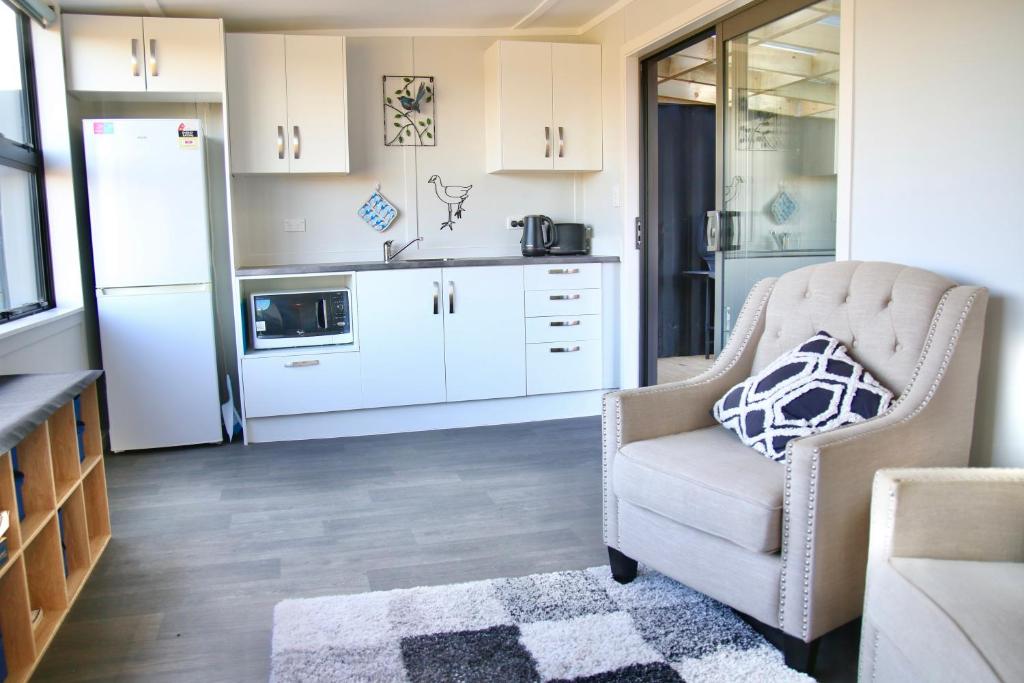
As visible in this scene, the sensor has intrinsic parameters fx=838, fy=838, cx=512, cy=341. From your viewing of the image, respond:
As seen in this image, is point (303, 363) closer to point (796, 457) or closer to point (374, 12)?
point (374, 12)

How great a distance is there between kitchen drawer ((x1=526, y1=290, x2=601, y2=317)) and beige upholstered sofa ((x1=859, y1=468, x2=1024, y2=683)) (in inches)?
118

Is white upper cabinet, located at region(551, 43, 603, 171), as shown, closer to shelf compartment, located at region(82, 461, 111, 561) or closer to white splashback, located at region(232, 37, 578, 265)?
white splashback, located at region(232, 37, 578, 265)

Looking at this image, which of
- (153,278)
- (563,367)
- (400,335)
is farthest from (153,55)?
(563,367)

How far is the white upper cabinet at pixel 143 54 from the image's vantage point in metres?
4.07

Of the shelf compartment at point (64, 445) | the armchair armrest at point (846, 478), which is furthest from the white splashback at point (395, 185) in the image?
the armchair armrest at point (846, 478)

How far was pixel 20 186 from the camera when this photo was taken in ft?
12.6

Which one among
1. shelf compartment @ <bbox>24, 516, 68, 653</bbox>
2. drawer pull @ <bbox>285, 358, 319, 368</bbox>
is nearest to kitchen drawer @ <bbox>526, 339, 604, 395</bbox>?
drawer pull @ <bbox>285, 358, 319, 368</bbox>

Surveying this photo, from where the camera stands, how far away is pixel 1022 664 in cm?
136

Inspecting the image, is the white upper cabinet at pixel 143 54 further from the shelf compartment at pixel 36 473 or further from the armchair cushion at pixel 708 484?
the armchair cushion at pixel 708 484

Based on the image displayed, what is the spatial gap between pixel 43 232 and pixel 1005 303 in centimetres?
406

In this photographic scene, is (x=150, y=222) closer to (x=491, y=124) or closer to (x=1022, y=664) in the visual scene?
(x=491, y=124)

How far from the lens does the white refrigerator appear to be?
4102 millimetres

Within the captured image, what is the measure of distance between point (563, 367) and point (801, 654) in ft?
9.40

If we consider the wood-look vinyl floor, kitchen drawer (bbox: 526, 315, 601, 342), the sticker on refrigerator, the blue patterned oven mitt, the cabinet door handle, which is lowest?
the wood-look vinyl floor
